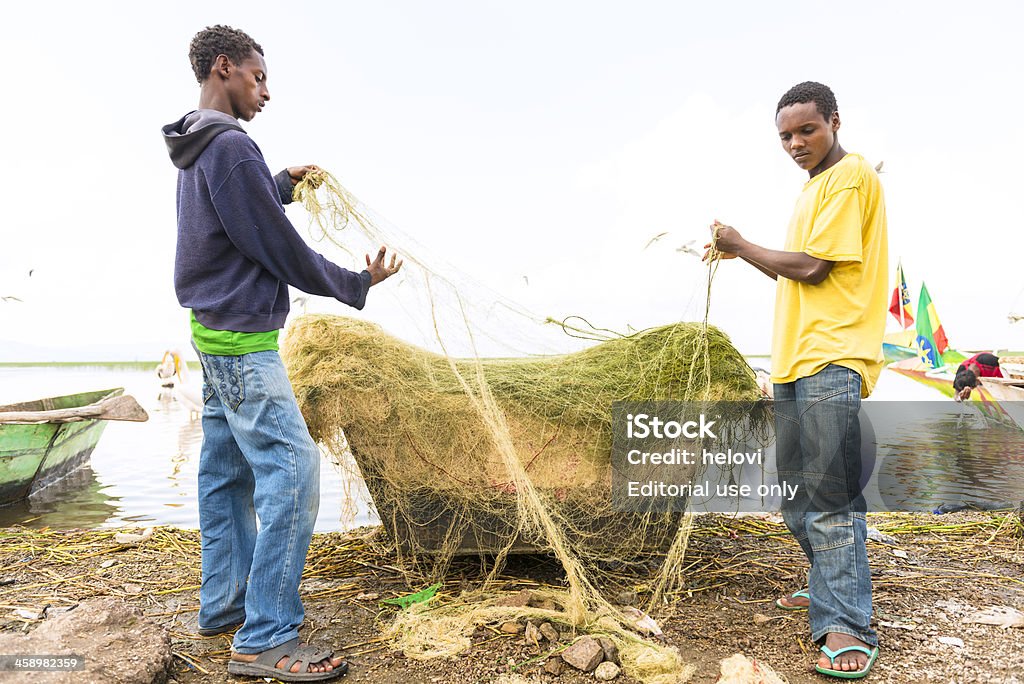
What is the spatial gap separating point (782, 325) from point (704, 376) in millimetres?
514

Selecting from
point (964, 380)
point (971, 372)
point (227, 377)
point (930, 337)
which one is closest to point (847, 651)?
point (227, 377)

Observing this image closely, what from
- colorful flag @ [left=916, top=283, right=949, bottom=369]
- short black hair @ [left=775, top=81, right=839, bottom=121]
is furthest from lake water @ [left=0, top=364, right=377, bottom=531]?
colorful flag @ [left=916, top=283, right=949, bottom=369]

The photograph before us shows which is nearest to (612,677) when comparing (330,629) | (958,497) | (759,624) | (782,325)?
(759,624)

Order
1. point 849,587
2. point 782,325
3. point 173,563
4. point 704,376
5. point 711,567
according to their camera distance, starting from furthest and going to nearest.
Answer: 1. point 173,563
2. point 711,567
3. point 704,376
4. point 782,325
5. point 849,587

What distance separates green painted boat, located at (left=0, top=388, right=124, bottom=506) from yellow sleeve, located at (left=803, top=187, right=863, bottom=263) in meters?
6.03

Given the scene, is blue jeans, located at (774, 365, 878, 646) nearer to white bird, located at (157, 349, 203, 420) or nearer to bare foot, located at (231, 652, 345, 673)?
bare foot, located at (231, 652, 345, 673)

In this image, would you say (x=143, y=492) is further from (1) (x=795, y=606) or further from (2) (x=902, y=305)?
(2) (x=902, y=305)

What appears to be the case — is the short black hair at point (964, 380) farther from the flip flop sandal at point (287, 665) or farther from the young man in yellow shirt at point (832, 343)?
the flip flop sandal at point (287, 665)

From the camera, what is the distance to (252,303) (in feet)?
8.28

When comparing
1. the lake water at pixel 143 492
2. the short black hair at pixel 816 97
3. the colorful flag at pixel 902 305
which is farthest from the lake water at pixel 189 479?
the colorful flag at pixel 902 305

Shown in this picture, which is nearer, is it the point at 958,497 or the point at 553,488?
the point at 553,488

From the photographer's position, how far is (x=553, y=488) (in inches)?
128

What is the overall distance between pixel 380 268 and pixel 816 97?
195 centimetres

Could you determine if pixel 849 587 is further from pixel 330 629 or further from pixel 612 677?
pixel 330 629
